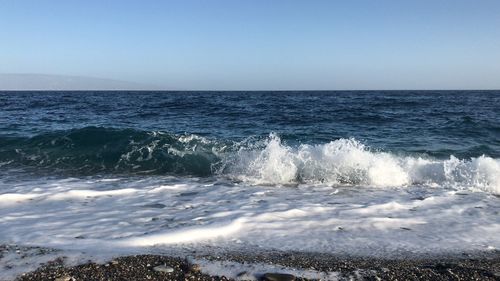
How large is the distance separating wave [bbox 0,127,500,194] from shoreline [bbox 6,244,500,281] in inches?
160

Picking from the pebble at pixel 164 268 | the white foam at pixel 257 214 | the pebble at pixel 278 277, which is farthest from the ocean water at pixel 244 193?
the pebble at pixel 278 277

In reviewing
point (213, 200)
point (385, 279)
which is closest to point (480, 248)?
Answer: point (385, 279)

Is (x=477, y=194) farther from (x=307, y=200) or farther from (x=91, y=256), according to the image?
(x=91, y=256)

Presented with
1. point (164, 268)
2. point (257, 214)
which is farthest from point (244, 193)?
point (164, 268)

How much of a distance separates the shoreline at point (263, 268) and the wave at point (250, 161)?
13.3ft

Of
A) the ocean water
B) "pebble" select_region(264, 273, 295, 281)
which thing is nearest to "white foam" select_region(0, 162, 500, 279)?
the ocean water

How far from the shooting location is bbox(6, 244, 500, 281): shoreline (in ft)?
12.1

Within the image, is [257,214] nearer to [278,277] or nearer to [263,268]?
[263,268]

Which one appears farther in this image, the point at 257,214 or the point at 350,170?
the point at 350,170

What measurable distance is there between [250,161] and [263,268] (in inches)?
222

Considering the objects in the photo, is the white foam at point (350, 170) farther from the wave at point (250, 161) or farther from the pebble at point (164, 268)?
the pebble at point (164, 268)

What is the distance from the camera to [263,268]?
388cm

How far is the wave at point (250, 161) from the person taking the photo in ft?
28.1

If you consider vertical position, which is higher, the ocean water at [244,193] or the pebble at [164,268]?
the pebble at [164,268]
